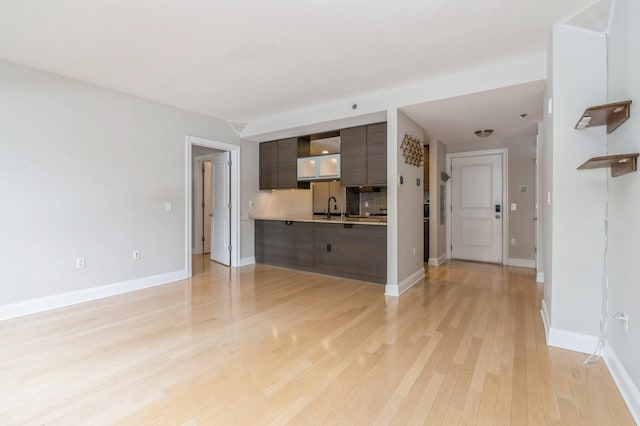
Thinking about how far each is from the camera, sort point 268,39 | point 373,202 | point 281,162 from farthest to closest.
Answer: point 373,202
point 281,162
point 268,39

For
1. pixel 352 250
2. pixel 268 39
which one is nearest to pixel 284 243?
pixel 352 250

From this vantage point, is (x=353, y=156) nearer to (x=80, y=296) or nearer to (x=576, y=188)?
(x=576, y=188)

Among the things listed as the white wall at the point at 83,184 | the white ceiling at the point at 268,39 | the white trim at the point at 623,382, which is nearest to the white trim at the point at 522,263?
the white trim at the point at 623,382

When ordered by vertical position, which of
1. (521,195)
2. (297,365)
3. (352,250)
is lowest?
(297,365)

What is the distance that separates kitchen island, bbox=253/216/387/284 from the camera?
4.18 m

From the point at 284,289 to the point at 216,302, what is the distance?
89cm

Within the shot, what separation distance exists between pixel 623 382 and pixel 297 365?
6.45 feet

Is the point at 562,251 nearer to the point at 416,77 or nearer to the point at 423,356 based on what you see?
the point at 423,356

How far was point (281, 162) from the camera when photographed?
538 centimetres

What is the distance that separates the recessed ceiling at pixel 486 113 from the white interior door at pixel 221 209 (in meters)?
3.26

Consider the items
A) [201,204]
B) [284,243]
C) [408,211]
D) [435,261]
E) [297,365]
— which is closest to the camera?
[297,365]

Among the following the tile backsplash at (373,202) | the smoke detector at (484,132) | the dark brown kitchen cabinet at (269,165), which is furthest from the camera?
the tile backsplash at (373,202)

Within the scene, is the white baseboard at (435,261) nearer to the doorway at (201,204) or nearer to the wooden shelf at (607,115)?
the wooden shelf at (607,115)

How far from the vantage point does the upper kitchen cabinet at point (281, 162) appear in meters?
5.21
